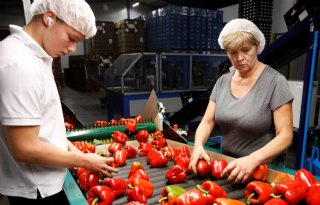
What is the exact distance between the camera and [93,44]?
11.4 m

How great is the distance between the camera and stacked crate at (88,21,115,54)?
10.9 m

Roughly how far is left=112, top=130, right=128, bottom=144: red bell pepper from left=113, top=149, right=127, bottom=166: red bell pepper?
35 cm

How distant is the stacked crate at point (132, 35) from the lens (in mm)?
8461

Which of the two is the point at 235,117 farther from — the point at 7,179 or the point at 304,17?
the point at 304,17

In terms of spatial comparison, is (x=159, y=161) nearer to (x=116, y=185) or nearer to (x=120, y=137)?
(x=116, y=185)

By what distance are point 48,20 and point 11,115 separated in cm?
46

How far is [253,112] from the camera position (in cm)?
178

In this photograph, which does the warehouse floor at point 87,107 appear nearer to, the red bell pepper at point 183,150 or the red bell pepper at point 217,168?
the red bell pepper at point 183,150

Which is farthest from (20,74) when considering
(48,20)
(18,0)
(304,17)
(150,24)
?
(18,0)

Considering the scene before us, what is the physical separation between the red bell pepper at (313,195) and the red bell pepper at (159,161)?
3.13ft

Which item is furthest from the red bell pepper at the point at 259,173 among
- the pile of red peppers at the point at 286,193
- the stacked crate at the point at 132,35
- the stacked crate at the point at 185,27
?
the stacked crate at the point at 132,35

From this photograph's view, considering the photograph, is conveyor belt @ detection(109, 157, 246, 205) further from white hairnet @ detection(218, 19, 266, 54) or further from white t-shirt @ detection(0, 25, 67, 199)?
white hairnet @ detection(218, 19, 266, 54)

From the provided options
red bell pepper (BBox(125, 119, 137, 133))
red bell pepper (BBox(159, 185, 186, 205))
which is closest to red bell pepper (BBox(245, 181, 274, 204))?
red bell pepper (BBox(159, 185, 186, 205))

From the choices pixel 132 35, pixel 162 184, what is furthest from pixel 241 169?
pixel 132 35
